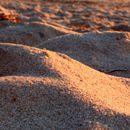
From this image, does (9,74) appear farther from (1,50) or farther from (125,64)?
(125,64)

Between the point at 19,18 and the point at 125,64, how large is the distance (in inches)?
110

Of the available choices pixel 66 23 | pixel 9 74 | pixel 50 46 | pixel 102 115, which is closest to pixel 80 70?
pixel 9 74

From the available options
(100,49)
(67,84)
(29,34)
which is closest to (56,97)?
(67,84)

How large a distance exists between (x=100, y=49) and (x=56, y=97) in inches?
53.5

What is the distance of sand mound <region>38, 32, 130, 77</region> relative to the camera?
3.15m

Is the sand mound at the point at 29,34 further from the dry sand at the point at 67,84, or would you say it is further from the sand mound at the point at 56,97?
the sand mound at the point at 56,97

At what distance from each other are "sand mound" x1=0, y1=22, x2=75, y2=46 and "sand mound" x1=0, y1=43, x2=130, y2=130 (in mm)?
1480

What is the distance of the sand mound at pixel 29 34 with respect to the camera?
4.09 metres

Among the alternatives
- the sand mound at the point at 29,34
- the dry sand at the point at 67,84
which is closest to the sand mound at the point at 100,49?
the dry sand at the point at 67,84

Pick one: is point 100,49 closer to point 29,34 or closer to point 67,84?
point 29,34

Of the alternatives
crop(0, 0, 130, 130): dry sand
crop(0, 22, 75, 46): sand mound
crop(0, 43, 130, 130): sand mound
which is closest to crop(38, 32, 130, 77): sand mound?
crop(0, 0, 130, 130): dry sand

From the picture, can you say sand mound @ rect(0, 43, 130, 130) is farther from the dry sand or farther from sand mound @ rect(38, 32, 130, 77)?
sand mound @ rect(38, 32, 130, 77)

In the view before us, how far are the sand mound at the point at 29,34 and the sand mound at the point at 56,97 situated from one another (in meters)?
1.48

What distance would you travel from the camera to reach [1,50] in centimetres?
273
